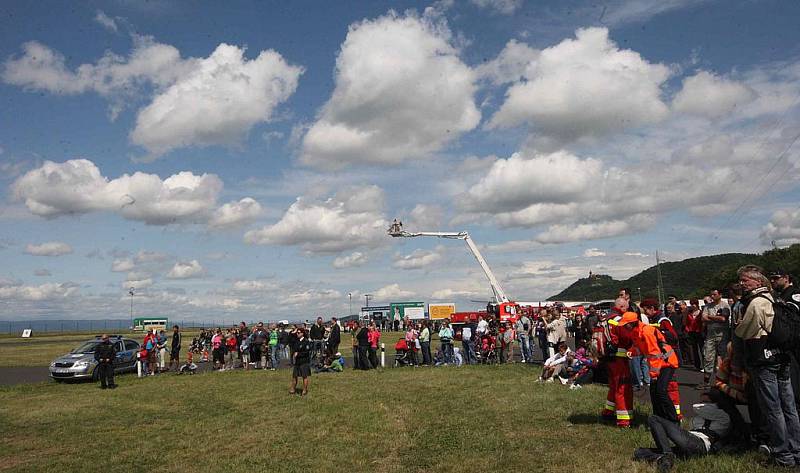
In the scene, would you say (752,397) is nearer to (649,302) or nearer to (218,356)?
(649,302)

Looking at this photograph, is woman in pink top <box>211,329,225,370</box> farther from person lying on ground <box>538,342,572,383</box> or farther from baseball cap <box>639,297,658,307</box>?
baseball cap <box>639,297,658,307</box>

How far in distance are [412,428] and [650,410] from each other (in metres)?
4.13

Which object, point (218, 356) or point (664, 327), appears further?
point (218, 356)

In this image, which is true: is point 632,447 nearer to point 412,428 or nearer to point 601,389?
point 412,428

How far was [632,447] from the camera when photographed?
7.82m

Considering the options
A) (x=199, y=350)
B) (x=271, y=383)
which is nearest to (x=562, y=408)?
(x=271, y=383)

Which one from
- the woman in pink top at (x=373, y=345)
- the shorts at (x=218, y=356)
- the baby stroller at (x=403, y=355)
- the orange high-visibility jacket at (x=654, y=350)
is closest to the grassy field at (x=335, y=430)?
the orange high-visibility jacket at (x=654, y=350)

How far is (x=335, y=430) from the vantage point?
422 inches

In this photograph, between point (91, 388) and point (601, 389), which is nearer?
point (601, 389)

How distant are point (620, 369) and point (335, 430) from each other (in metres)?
5.10

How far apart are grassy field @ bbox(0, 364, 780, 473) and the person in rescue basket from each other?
0.40m

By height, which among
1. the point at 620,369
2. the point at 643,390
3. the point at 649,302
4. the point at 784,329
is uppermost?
the point at 649,302

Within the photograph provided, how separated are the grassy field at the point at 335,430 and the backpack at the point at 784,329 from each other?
1.35 metres

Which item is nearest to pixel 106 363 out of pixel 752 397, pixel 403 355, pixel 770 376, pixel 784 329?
pixel 403 355
